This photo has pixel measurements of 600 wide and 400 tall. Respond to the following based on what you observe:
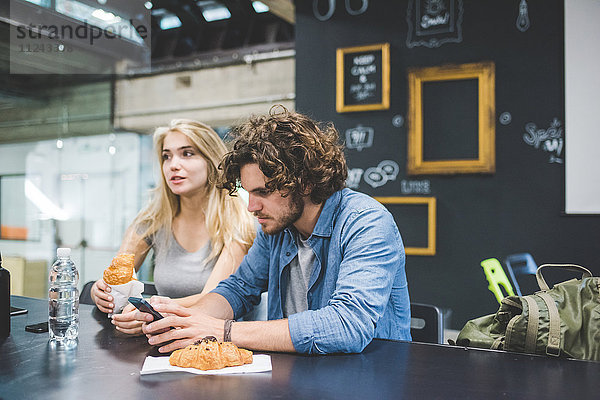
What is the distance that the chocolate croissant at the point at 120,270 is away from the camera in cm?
163

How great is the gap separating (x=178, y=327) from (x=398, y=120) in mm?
2571

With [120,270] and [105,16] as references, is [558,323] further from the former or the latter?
[105,16]

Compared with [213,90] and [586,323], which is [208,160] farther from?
[213,90]

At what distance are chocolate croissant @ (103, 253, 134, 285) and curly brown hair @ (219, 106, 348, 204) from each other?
0.44 meters

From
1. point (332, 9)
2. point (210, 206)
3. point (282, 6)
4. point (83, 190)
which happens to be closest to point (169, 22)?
point (83, 190)

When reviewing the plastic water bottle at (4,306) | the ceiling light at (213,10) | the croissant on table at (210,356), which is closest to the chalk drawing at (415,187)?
the croissant on table at (210,356)

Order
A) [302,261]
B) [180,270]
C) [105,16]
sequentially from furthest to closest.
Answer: [105,16], [180,270], [302,261]

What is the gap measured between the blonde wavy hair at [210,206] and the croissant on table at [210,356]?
1.13m

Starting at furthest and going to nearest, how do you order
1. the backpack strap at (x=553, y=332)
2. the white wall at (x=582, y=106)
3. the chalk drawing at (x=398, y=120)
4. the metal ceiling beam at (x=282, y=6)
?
the metal ceiling beam at (x=282, y=6) → the chalk drawing at (x=398, y=120) → the white wall at (x=582, y=106) → the backpack strap at (x=553, y=332)

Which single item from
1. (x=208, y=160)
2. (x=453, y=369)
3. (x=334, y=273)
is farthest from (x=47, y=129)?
(x=453, y=369)

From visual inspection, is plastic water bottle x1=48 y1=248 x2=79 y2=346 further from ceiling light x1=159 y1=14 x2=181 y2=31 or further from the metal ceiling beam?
ceiling light x1=159 y1=14 x2=181 y2=31

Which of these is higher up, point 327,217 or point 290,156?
point 290,156

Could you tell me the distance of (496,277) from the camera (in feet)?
10.6

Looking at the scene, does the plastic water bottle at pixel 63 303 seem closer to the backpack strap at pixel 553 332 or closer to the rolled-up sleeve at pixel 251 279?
the rolled-up sleeve at pixel 251 279
